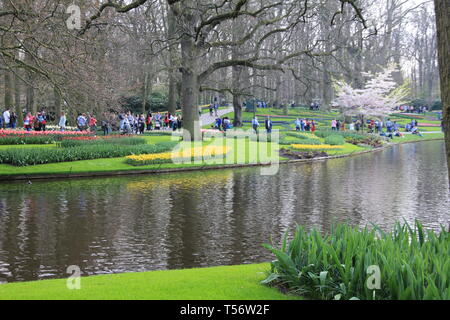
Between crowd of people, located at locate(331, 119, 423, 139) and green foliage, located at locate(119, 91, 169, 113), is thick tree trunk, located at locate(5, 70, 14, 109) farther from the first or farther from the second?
crowd of people, located at locate(331, 119, 423, 139)

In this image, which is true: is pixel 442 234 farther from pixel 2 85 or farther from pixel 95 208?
pixel 2 85

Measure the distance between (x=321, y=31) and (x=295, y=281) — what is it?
54114 mm

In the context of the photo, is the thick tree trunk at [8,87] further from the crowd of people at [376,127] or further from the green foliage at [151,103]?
the crowd of people at [376,127]

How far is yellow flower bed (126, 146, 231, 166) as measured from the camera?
22.1 metres

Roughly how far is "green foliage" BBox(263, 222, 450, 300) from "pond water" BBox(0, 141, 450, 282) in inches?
81.3

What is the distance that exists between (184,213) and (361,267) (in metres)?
8.43

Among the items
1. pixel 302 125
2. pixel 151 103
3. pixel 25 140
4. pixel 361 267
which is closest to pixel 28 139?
pixel 25 140

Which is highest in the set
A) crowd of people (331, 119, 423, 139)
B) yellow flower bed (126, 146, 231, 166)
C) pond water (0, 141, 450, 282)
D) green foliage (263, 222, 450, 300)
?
crowd of people (331, 119, 423, 139)

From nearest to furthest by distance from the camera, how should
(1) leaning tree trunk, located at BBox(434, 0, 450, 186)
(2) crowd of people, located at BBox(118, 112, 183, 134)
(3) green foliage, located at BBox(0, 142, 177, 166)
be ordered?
(1) leaning tree trunk, located at BBox(434, 0, 450, 186), (3) green foliage, located at BBox(0, 142, 177, 166), (2) crowd of people, located at BBox(118, 112, 183, 134)

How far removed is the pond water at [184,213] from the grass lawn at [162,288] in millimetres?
2001

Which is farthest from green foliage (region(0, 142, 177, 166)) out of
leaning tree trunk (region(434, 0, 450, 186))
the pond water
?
leaning tree trunk (region(434, 0, 450, 186))

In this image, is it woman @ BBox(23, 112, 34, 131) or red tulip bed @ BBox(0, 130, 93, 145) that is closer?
red tulip bed @ BBox(0, 130, 93, 145)

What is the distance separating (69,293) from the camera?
544 centimetres

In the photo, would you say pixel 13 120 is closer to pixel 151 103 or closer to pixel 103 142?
pixel 103 142
